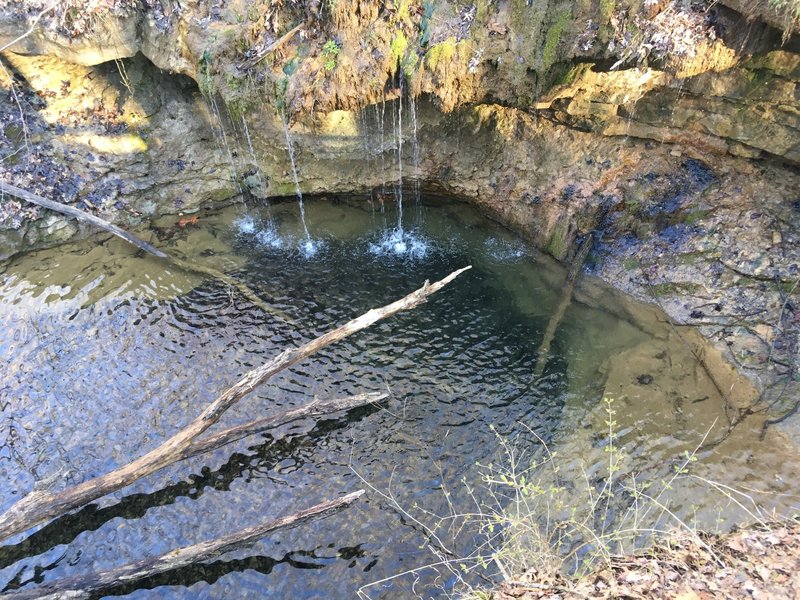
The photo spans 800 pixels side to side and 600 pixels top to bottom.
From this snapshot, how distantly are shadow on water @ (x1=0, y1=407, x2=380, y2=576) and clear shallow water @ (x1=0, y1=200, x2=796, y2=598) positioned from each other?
22 mm

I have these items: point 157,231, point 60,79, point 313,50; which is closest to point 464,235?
point 313,50

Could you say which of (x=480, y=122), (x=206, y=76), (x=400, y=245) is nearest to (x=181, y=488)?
(x=400, y=245)

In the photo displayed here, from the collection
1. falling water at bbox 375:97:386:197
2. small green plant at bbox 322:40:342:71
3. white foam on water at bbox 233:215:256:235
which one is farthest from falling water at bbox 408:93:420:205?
white foam on water at bbox 233:215:256:235

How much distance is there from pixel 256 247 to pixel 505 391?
5438mm

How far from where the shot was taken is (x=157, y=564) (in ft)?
16.9

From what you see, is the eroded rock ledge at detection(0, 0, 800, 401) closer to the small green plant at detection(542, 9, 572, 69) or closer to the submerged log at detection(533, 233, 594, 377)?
the small green plant at detection(542, 9, 572, 69)

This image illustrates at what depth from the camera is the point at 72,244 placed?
9.38 m

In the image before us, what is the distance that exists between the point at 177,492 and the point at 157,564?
1.02 meters

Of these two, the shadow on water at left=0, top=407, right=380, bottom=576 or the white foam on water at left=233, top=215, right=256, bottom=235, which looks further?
the white foam on water at left=233, top=215, right=256, bottom=235

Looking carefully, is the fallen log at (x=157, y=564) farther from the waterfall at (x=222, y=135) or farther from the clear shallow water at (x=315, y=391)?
the waterfall at (x=222, y=135)

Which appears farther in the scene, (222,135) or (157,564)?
(222,135)

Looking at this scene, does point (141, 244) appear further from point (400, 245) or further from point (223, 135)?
point (400, 245)

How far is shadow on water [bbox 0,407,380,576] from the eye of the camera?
5.59 metres

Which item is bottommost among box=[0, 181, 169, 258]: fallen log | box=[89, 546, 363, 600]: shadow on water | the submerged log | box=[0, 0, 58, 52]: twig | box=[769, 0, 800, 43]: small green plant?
box=[89, 546, 363, 600]: shadow on water
